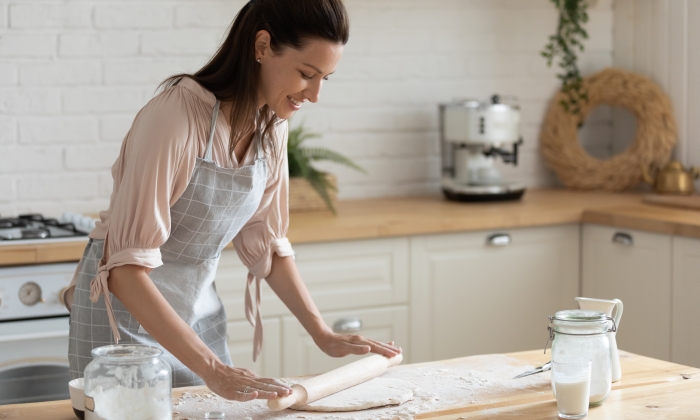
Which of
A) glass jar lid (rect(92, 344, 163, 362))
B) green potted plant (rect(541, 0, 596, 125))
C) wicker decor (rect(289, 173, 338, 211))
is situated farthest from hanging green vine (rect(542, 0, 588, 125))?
glass jar lid (rect(92, 344, 163, 362))

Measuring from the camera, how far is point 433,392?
1517 millimetres

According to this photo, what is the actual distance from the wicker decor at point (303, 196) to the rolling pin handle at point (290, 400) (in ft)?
5.52

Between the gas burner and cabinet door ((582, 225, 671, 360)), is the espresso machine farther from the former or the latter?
the gas burner

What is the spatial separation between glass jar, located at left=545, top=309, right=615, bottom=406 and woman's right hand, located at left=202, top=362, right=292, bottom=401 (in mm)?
445

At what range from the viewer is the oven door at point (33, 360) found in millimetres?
2340

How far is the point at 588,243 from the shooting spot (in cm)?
315

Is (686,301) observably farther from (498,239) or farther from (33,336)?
(33,336)

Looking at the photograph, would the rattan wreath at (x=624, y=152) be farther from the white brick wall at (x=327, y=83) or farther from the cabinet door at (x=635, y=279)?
the cabinet door at (x=635, y=279)

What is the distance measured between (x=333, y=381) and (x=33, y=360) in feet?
3.94

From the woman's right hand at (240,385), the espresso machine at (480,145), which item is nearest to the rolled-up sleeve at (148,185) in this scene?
the woman's right hand at (240,385)

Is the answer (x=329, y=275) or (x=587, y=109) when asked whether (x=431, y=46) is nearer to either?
(x=587, y=109)

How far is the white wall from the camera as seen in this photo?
3518 millimetres

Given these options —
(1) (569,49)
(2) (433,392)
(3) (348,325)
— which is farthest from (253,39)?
(1) (569,49)

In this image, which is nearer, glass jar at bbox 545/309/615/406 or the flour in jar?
the flour in jar
